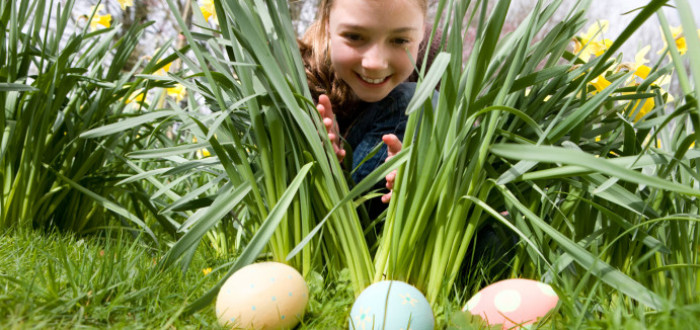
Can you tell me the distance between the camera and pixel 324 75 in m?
1.94

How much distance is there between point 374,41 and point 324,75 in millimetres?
389

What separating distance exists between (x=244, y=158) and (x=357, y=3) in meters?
0.69

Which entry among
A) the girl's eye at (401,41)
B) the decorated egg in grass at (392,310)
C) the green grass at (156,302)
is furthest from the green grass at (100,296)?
the girl's eye at (401,41)

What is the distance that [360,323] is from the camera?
93cm

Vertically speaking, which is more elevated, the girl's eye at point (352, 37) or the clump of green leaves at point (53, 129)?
the girl's eye at point (352, 37)

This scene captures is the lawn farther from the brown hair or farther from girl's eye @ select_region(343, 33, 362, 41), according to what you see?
the brown hair

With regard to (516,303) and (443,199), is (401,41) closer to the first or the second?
(443,199)

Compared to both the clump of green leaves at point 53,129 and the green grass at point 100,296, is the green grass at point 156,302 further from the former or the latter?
the clump of green leaves at point 53,129

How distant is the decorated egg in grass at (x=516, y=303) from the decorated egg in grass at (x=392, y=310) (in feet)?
0.35

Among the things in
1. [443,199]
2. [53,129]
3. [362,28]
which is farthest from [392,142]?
[53,129]

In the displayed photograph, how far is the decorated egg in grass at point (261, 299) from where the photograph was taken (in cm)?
96

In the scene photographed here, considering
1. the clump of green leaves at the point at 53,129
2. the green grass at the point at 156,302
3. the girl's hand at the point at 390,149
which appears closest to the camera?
the green grass at the point at 156,302

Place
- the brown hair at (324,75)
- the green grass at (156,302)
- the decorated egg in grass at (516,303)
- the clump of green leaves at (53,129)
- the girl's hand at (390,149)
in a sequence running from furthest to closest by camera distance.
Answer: the brown hair at (324,75) < the clump of green leaves at (53,129) < the girl's hand at (390,149) < the decorated egg in grass at (516,303) < the green grass at (156,302)

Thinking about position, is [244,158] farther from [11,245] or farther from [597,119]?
[597,119]
